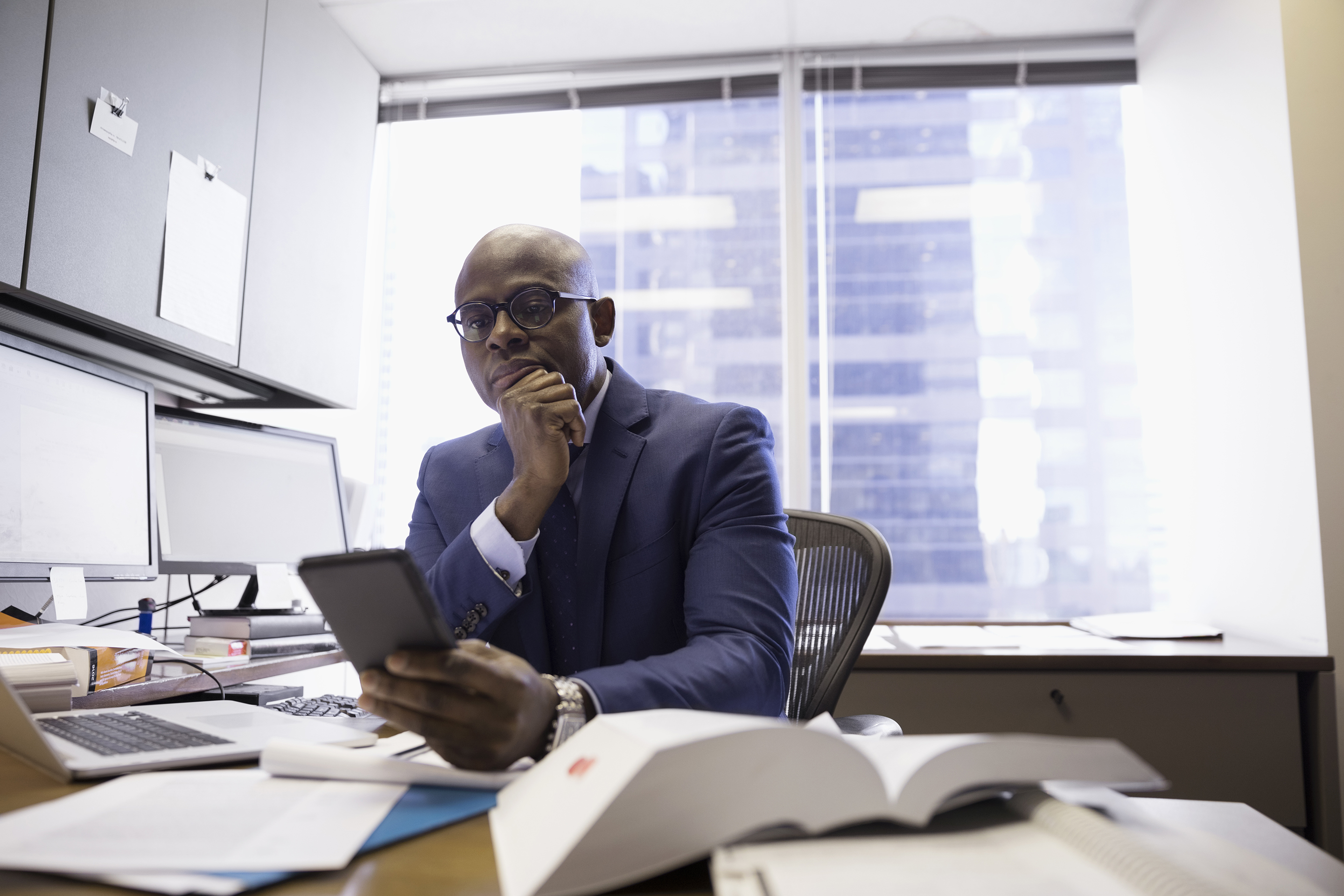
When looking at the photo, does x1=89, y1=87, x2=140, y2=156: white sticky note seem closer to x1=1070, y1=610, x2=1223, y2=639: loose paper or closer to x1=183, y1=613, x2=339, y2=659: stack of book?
x1=183, y1=613, x2=339, y2=659: stack of book

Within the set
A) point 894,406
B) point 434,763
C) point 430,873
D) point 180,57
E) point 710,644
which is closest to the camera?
point 430,873

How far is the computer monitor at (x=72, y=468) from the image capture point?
4.29ft

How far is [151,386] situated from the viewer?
65.2 inches

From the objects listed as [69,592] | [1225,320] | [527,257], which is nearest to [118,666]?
[69,592]

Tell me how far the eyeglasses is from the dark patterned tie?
25 centimetres

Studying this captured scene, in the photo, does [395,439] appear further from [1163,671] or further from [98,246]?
[1163,671]

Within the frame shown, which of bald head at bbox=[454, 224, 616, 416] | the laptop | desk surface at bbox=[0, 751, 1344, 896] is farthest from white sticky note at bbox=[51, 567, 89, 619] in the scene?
desk surface at bbox=[0, 751, 1344, 896]

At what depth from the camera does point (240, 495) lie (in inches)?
72.4

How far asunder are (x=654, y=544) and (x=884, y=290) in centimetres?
178

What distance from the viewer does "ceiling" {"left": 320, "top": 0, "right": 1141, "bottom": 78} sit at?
253cm

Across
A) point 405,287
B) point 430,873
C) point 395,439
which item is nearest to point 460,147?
point 405,287

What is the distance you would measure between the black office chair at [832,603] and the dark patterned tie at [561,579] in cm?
36

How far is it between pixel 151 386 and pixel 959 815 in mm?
1699

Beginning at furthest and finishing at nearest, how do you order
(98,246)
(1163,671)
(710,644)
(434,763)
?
(1163,671), (98,246), (710,644), (434,763)
